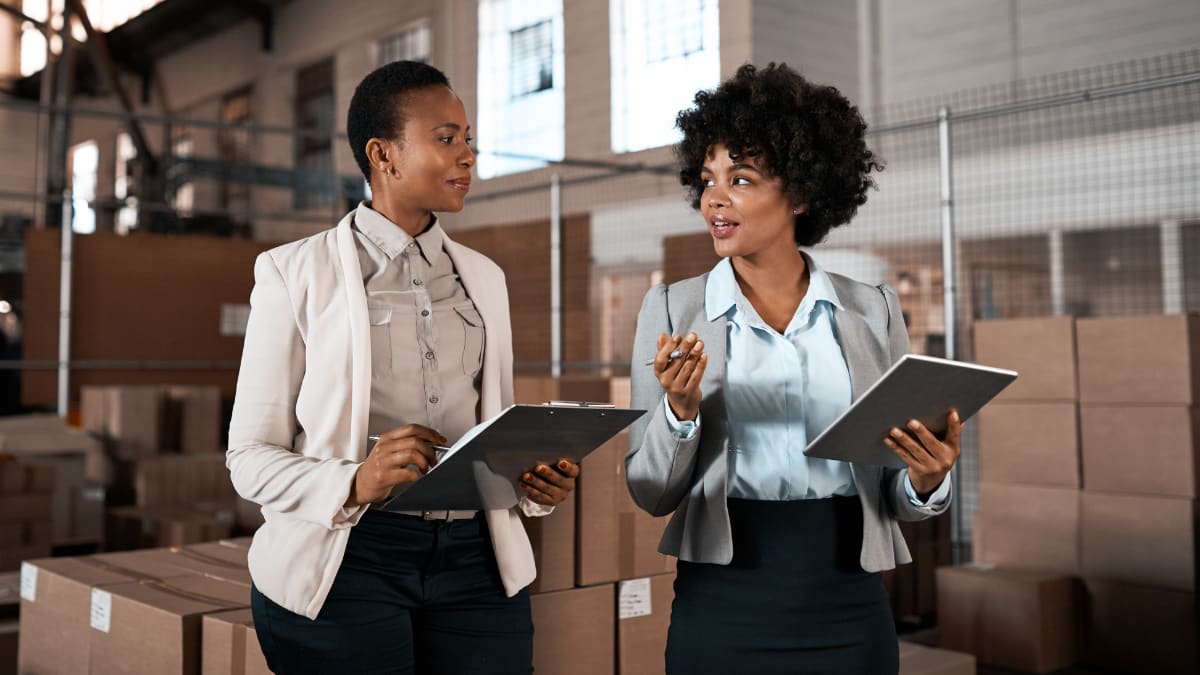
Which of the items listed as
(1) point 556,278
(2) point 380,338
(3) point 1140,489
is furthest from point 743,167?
(1) point 556,278

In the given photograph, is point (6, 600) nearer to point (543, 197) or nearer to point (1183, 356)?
point (1183, 356)

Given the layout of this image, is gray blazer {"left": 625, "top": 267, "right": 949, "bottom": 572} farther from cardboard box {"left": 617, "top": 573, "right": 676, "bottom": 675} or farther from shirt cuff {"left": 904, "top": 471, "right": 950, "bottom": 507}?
cardboard box {"left": 617, "top": 573, "right": 676, "bottom": 675}

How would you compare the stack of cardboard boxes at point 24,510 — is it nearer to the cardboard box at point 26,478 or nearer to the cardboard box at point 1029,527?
the cardboard box at point 26,478

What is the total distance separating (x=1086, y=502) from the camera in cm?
386

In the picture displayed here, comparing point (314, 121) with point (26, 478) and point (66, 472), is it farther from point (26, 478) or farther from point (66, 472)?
point (26, 478)

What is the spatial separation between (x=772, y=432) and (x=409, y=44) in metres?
9.79

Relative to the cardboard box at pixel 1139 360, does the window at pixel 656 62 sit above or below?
Result: above

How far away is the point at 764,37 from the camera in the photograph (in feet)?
25.1

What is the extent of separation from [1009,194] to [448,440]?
5893 millimetres

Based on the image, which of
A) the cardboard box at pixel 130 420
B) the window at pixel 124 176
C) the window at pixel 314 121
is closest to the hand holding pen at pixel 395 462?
the cardboard box at pixel 130 420

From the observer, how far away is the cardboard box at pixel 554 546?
2.14 m

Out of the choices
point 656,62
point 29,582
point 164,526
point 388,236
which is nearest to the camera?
point 388,236

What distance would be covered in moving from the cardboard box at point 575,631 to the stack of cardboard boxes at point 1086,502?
2129 millimetres

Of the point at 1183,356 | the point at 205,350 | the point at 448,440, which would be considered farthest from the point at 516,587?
the point at 205,350
